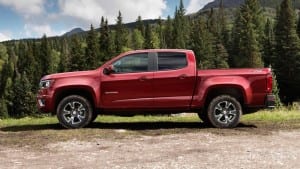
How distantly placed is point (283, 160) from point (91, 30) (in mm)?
78481

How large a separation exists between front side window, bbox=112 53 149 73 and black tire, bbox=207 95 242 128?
74.1 inches

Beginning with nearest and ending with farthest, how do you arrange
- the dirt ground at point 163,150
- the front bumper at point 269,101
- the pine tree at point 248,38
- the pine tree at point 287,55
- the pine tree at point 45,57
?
the dirt ground at point 163,150, the front bumper at point 269,101, the pine tree at point 287,55, the pine tree at point 248,38, the pine tree at point 45,57

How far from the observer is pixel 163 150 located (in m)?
8.80

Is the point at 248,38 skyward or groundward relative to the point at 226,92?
skyward

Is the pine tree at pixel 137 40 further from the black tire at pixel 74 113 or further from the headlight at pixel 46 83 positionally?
the black tire at pixel 74 113

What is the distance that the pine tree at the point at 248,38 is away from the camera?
75.1m

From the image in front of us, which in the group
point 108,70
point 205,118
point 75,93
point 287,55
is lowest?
point 205,118

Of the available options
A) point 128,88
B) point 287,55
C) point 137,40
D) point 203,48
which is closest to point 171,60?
point 128,88

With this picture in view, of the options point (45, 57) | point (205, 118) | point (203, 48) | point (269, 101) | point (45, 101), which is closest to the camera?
point (269, 101)

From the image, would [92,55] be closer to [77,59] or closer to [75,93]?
[77,59]

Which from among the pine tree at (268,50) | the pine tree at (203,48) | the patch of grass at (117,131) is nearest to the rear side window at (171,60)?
the patch of grass at (117,131)

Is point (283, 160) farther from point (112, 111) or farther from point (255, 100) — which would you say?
point (112, 111)

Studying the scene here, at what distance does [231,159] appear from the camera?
795 centimetres

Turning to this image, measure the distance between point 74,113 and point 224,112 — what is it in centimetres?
366
